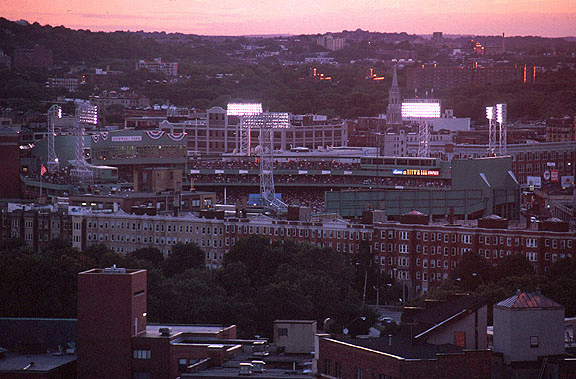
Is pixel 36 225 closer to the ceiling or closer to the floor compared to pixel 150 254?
closer to the ceiling

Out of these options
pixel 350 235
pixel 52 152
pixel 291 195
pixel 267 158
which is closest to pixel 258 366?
pixel 350 235

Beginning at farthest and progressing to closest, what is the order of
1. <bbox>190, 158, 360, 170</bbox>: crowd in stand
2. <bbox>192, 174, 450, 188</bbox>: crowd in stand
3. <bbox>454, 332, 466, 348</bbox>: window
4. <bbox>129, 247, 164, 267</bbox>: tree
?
<bbox>190, 158, 360, 170</bbox>: crowd in stand < <bbox>192, 174, 450, 188</bbox>: crowd in stand < <bbox>129, 247, 164, 267</bbox>: tree < <bbox>454, 332, 466, 348</bbox>: window

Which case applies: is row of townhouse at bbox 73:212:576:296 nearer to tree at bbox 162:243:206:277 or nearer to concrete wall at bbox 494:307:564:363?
tree at bbox 162:243:206:277

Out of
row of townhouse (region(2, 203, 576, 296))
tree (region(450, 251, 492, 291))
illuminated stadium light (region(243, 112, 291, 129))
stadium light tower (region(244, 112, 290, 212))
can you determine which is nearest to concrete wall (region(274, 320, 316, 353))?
tree (region(450, 251, 492, 291))

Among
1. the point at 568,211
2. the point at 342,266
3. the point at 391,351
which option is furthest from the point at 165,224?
the point at 391,351

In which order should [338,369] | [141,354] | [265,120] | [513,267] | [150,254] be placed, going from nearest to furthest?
1. [338,369]
2. [141,354]
3. [513,267]
4. [150,254]
5. [265,120]

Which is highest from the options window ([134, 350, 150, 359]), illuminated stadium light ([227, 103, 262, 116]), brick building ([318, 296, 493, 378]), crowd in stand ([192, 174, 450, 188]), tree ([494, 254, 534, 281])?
illuminated stadium light ([227, 103, 262, 116])

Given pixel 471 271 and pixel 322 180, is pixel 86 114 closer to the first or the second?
pixel 322 180

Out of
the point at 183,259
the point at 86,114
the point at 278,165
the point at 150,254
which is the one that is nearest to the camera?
the point at 183,259

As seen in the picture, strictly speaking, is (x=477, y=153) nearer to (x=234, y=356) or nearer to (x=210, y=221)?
(x=210, y=221)

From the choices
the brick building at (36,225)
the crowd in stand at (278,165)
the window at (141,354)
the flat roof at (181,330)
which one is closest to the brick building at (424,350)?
the window at (141,354)
